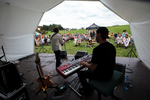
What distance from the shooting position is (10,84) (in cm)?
156

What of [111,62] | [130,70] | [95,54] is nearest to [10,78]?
[95,54]

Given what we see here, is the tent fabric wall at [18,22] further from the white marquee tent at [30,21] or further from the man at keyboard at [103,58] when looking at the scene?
the man at keyboard at [103,58]

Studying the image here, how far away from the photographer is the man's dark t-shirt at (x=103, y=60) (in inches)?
54.7

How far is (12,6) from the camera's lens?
3.07 metres

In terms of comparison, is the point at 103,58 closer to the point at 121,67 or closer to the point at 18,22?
the point at 121,67

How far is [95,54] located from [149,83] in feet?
8.79

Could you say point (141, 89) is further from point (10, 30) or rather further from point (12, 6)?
point (10, 30)

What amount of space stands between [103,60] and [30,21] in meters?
4.91

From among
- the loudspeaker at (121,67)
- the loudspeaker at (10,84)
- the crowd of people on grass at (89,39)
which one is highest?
the crowd of people on grass at (89,39)

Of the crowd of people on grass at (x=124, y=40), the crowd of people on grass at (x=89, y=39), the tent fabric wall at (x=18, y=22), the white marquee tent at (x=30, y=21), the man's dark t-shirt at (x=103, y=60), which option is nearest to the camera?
the man's dark t-shirt at (x=103, y=60)

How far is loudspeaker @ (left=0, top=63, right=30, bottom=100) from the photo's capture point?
56.5 inches

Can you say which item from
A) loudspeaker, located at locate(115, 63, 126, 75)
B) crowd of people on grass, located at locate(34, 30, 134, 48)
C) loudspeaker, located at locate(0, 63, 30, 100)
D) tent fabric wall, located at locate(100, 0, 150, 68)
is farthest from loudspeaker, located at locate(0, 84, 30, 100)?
crowd of people on grass, located at locate(34, 30, 134, 48)

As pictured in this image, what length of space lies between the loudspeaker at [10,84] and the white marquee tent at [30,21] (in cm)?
266

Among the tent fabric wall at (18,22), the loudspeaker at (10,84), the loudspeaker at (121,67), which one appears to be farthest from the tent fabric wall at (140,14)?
the loudspeaker at (10,84)
